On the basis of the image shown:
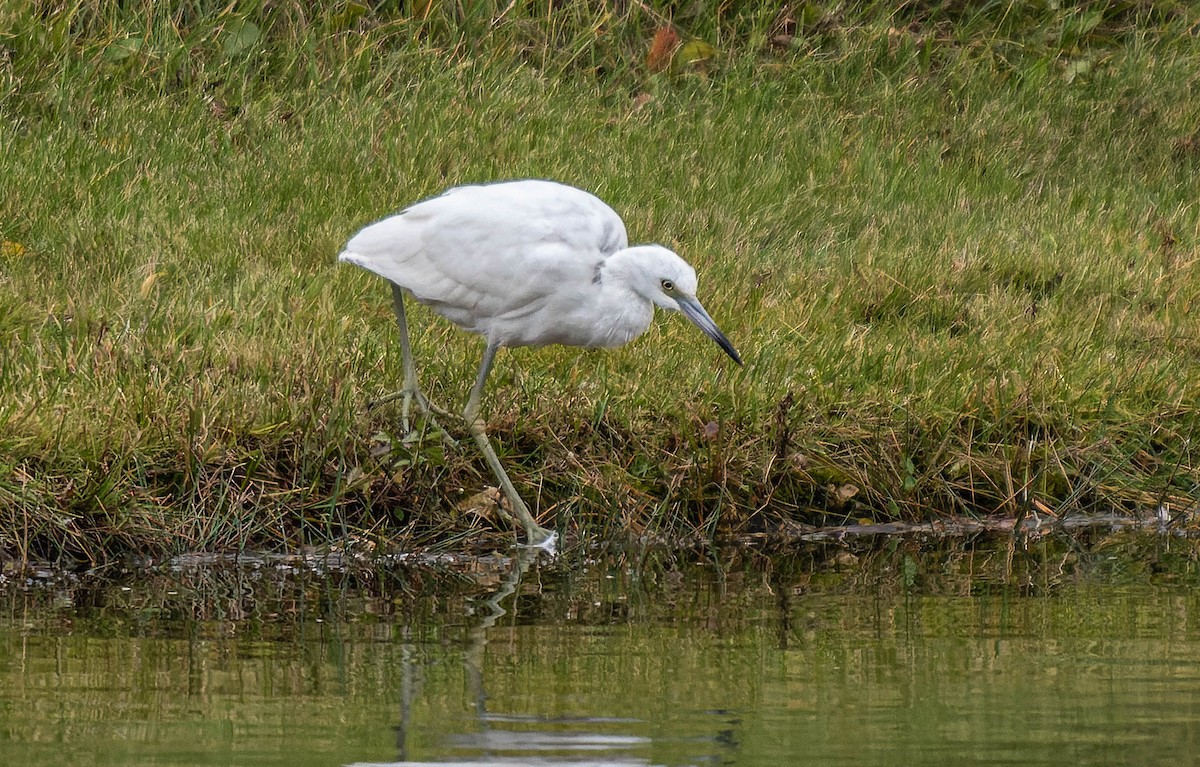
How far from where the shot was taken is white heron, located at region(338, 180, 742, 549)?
5.72 m

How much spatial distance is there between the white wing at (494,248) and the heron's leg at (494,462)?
0.16m

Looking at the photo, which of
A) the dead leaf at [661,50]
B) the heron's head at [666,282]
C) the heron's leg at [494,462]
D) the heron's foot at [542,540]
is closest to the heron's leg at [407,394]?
the heron's leg at [494,462]

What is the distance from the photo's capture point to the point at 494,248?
18.9 ft

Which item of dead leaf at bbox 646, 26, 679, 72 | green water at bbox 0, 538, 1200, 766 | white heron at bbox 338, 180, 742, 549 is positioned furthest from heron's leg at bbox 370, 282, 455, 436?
dead leaf at bbox 646, 26, 679, 72

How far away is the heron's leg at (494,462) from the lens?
580 cm

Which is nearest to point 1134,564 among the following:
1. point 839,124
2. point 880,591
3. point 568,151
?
point 880,591

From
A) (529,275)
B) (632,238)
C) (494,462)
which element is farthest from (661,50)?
(494,462)

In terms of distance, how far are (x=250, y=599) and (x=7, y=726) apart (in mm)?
1520

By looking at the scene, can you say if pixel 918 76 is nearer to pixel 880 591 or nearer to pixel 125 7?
pixel 125 7

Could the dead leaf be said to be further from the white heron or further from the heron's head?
the heron's head

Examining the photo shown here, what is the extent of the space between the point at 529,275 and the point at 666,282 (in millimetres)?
431

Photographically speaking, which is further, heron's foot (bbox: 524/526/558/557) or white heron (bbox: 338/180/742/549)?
heron's foot (bbox: 524/526/558/557)

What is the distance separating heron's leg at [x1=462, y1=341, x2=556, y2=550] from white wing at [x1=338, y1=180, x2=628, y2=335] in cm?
16

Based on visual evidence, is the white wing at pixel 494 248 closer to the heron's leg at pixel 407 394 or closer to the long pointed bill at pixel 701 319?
the heron's leg at pixel 407 394
